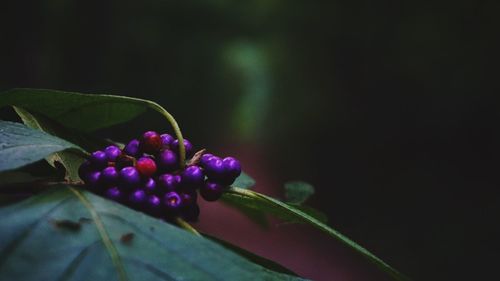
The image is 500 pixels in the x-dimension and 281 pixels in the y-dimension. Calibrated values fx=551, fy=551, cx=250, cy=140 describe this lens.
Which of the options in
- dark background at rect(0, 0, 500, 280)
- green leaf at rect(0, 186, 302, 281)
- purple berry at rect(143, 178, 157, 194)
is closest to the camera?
green leaf at rect(0, 186, 302, 281)

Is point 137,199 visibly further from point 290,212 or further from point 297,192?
Answer: point 297,192

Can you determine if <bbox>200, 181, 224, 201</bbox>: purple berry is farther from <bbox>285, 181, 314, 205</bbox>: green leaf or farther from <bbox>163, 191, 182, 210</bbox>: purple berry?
<bbox>285, 181, 314, 205</bbox>: green leaf

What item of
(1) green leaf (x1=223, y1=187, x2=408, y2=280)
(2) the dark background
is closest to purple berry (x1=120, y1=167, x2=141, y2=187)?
(1) green leaf (x1=223, y1=187, x2=408, y2=280)

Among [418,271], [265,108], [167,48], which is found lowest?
[418,271]

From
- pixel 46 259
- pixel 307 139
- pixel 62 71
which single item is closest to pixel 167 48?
pixel 62 71

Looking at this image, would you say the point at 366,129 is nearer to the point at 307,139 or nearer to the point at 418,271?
the point at 307,139
